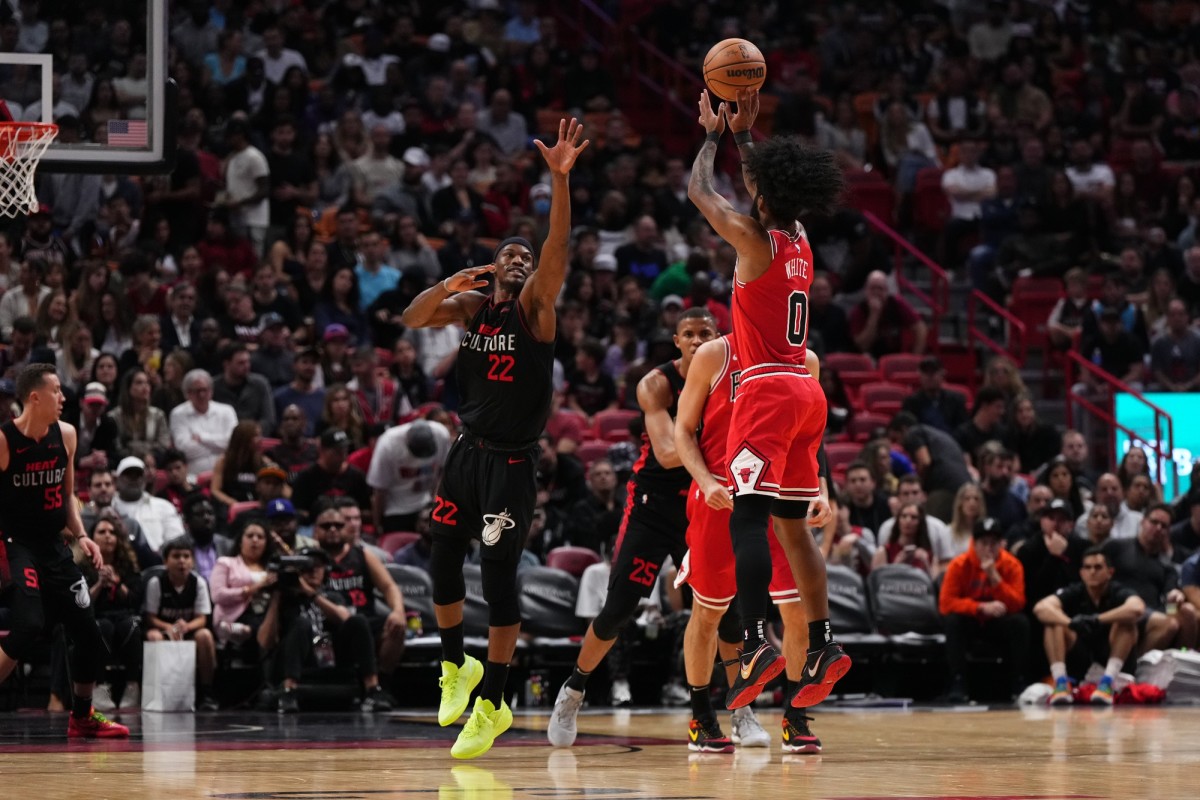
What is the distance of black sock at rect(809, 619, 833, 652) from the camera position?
8.08 m

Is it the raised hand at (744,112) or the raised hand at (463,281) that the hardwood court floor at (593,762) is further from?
the raised hand at (744,112)

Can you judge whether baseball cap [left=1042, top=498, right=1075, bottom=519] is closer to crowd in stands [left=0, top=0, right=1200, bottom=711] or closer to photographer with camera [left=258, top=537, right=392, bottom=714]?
crowd in stands [left=0, top=0, right=1200, bottom=711]

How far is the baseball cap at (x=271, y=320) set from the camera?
1608 cm

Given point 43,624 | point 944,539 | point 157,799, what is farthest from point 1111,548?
point 157,799

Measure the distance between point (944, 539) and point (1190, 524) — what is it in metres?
2.43

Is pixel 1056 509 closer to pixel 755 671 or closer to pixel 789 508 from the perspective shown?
pixel 789 508

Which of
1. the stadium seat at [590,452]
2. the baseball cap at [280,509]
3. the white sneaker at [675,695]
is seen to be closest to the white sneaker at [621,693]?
the white sneaker at [675,695]

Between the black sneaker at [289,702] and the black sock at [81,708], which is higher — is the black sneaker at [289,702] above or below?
below

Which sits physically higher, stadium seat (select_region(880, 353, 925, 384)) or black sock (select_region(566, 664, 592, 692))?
stadium seat (select_region(880, 353, 925, 384))

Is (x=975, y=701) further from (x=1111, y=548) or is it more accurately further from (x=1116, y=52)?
(x=1116, y=52)

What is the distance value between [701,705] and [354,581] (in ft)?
15.9

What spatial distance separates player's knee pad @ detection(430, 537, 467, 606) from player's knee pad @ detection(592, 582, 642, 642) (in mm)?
878

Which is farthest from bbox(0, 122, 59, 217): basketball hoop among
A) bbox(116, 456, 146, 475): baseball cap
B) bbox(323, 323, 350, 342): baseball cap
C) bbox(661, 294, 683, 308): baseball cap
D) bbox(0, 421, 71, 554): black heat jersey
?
bbox(661, 294, 683, 308): baseball cap

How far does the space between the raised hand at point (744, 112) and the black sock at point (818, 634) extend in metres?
2.21
